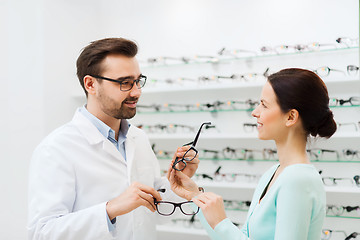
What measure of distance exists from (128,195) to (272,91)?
681 mm

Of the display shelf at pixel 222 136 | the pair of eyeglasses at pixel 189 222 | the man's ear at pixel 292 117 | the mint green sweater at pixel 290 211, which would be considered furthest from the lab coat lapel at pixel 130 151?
the pair of eyeglasses at pixel 189 222

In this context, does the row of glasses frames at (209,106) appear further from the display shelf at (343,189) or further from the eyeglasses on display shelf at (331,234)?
the eyeglasses on display shelf at (331,234)

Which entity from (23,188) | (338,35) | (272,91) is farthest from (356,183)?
(23,188)

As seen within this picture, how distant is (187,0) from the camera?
13.3 feet

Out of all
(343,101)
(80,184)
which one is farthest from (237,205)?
(80,184)

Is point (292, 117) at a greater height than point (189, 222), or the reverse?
point (292, 117)

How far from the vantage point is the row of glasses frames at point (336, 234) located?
3.29m

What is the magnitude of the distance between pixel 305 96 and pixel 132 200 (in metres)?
0.75

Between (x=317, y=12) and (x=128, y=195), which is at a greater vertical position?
(x=317, y=12)

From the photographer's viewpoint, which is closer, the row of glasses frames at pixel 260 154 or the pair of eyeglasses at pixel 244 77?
the row of glasses frames at pixel 260 154

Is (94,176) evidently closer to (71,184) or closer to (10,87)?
(71,184)

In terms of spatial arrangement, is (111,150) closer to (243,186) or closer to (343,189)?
(243,186)

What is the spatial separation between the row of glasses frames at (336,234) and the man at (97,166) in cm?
181

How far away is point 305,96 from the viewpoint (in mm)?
1500
